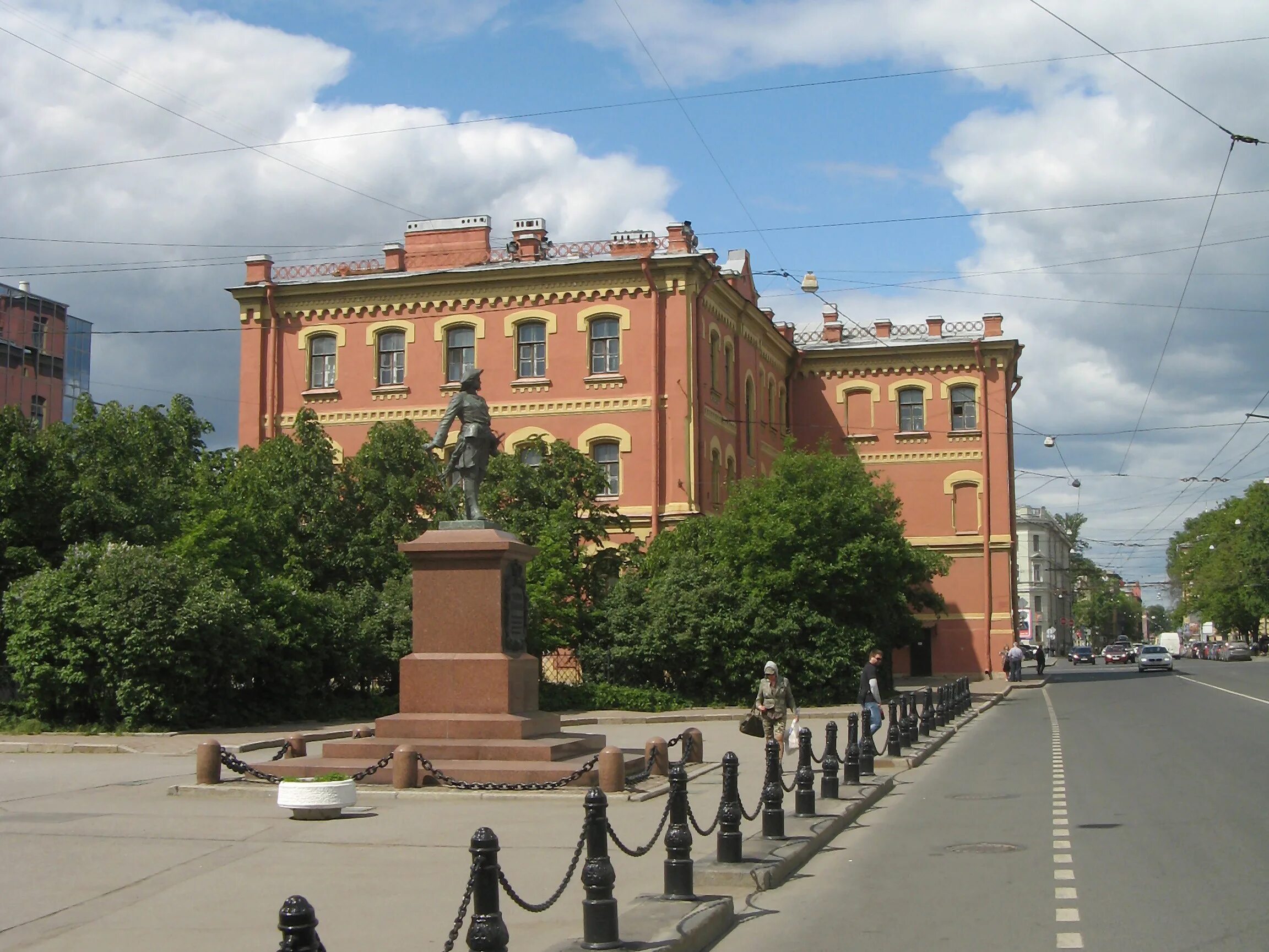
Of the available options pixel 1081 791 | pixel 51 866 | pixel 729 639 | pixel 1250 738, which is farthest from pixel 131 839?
pixel 729 639

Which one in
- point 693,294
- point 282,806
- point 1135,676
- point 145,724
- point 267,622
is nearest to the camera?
point 282,806

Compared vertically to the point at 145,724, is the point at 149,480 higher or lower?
higher

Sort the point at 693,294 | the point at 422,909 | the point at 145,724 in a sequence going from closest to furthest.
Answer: the point at 422,909, the point at 145,724, the point at 693,294

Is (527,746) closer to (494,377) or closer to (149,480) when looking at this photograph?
(149,480)

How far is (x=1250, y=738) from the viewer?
23422mm

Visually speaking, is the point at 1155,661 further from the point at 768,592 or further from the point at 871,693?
the point at 871,693

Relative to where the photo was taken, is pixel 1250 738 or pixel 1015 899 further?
pixel 1250 738

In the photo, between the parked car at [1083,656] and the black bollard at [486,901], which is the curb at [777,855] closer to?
the black bollard at [486,901]

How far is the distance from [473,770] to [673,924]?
7961mm

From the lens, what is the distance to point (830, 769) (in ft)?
50.5

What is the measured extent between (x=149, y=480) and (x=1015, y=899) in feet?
84.0

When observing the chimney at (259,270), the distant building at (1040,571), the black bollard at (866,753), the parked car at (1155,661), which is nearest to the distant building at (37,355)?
the chimney at (259,270)

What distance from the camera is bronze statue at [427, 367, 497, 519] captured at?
60.0 ft

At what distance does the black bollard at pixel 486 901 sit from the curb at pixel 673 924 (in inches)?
50.0
